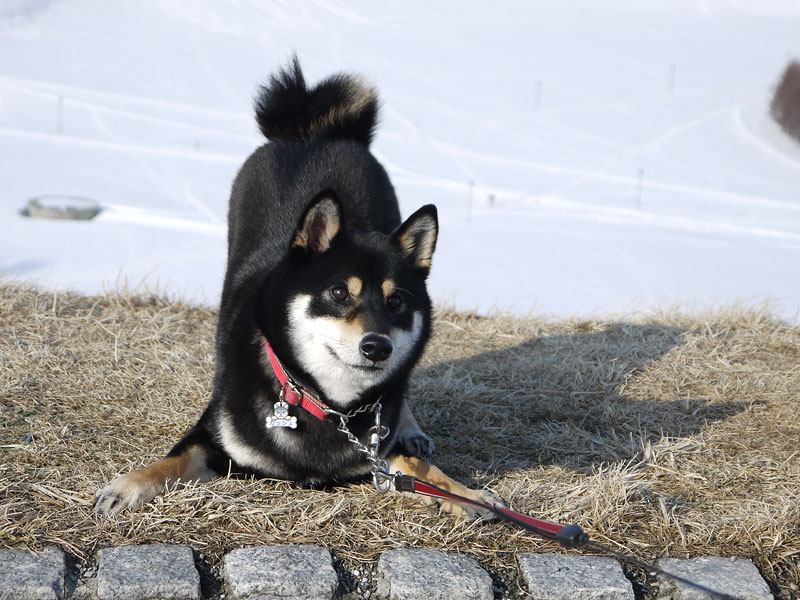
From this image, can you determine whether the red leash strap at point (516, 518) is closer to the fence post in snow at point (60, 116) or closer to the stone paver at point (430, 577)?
the stone paver at point (430, 577)

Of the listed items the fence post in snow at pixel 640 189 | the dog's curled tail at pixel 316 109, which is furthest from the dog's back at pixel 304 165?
the fence post in snow at pixel 640 189

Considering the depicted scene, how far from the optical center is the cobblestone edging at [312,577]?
196 cm

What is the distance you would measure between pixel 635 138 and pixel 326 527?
58.8 feet

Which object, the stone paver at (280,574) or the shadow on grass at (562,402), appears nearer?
the stone paver at (280,574)

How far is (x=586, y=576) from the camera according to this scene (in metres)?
2.15

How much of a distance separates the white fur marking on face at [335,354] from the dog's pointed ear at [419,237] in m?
0.30

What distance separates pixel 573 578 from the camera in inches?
84.0

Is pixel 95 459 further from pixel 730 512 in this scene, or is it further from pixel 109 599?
pixel 730 512

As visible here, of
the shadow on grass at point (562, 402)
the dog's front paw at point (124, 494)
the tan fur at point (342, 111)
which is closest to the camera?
the dog's front paw at point (124, 494)

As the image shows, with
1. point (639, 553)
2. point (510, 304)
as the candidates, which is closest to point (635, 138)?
point (510, 304)

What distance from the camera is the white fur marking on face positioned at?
2.37m

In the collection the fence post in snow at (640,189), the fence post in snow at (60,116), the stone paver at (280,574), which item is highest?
the stone paver at (280,574)

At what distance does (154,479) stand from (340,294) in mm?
766

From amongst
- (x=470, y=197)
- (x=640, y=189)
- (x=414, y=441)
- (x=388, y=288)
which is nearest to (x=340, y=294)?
(x=388, y=288)
